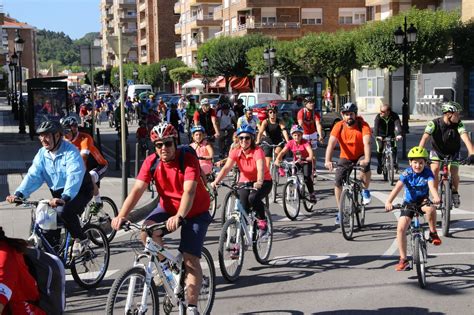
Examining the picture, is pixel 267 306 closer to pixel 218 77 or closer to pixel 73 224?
pixel 73 224

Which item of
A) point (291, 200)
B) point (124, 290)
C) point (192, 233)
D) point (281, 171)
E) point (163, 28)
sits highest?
point (163, 28)

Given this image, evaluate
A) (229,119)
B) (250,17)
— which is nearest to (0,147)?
(229,119)

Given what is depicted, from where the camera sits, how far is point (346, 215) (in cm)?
1027

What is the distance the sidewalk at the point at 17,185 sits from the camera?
11.5 meters

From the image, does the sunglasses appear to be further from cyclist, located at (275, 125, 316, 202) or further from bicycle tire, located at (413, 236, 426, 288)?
cyclist, located at (275, 125, 316, 202)

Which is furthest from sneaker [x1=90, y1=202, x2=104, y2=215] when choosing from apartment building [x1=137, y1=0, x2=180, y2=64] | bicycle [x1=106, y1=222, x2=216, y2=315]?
apartment building [x1=137, y1=0, x2=180, y2=64]

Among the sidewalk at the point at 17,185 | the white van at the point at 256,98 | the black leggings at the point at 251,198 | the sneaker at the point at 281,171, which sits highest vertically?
the white van at the point at 256,98

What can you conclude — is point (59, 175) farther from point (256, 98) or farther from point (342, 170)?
point (256, 98)

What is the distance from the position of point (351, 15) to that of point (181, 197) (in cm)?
5997

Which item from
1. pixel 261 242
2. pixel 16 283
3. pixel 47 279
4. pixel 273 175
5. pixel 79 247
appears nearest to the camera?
pixel 16 283

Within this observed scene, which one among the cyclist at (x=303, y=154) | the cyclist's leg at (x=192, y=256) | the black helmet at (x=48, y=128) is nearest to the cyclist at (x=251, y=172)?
the black helmet at (x=48, y=128)

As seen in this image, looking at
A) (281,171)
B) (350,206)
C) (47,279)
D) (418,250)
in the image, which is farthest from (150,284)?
(281,171)

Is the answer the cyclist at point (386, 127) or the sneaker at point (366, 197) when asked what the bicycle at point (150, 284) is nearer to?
the sneaker at point (366, 197)

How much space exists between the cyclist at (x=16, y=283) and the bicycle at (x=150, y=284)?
1.29 metres
